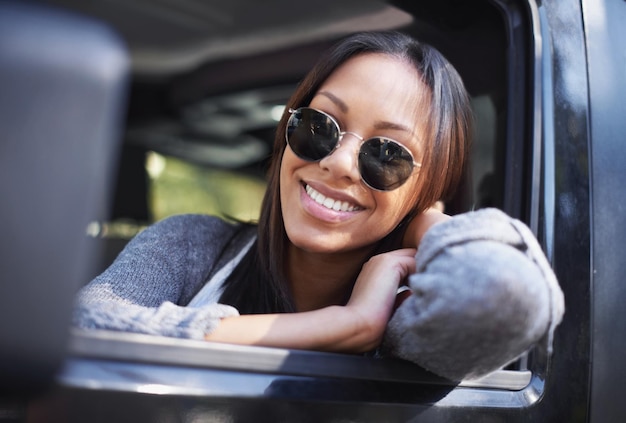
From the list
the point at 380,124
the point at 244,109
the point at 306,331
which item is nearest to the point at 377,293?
the point at 306,331

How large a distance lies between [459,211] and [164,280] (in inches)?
31.7

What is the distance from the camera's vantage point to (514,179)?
173cm

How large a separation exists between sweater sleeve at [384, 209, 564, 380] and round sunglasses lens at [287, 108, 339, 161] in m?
0.46

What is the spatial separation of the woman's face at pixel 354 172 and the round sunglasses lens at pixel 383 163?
0.8 inches

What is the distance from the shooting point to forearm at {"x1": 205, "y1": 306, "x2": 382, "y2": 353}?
47.6 inches

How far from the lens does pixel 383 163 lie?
1.62m

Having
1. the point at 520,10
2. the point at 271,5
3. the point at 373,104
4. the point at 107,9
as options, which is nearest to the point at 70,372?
the point at 373,104

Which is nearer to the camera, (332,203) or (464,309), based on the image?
(464,309)

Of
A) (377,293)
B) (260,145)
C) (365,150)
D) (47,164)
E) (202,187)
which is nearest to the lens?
(47,164)

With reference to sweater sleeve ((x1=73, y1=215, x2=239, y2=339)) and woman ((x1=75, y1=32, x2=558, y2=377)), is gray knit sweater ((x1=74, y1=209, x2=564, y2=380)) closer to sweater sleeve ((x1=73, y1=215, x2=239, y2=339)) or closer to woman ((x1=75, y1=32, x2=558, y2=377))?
sweater sleeve ((x1=73, y1=215, x2=239, y2=339))

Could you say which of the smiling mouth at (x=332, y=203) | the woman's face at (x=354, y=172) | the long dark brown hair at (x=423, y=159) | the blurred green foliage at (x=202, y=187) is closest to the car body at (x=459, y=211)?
the long dark brown hair at (x=423, y=159)

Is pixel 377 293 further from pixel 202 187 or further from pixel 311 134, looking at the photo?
pixel 202 187

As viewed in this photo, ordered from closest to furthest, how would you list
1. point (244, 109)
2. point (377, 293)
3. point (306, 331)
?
point (306, 331), point (377, 293), point (244, 109)

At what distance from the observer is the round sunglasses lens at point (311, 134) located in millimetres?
1645
